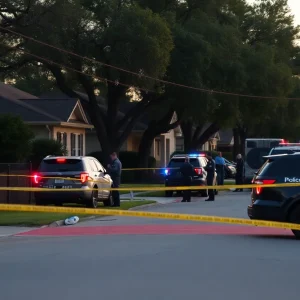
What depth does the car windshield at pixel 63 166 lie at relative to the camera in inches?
1034

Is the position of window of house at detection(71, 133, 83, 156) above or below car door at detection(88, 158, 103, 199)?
above

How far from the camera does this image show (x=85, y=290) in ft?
35.7

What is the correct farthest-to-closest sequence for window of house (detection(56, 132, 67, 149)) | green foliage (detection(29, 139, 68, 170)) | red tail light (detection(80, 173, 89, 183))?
window of house (detection(56, 132, 67, 149)) → green foliage (detection(29, 139, 68, 170)) → red tail light (detection(80, 173, 89, 183))

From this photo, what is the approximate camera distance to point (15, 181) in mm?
28031

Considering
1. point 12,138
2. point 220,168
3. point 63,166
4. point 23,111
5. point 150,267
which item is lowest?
point 150,267

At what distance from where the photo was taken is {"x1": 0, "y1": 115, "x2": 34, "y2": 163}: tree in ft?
105

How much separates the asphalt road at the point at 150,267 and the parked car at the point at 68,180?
7.34 metres

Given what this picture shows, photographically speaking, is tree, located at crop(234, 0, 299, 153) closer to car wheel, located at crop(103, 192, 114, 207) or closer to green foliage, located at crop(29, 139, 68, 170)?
green foliage, located at crop(29, 139, 68, 170)

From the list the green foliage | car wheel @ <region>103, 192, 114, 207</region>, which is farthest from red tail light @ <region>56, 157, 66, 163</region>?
the green foliage

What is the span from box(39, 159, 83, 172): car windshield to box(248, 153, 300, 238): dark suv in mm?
10103

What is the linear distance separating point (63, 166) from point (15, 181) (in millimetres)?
2430

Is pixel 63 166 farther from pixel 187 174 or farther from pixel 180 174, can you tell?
pixel 180 174

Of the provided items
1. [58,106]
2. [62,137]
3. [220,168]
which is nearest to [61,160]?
[220,168]

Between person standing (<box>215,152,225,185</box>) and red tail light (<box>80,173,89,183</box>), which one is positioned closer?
red tail light (<box>80,173,89,183</box>)
